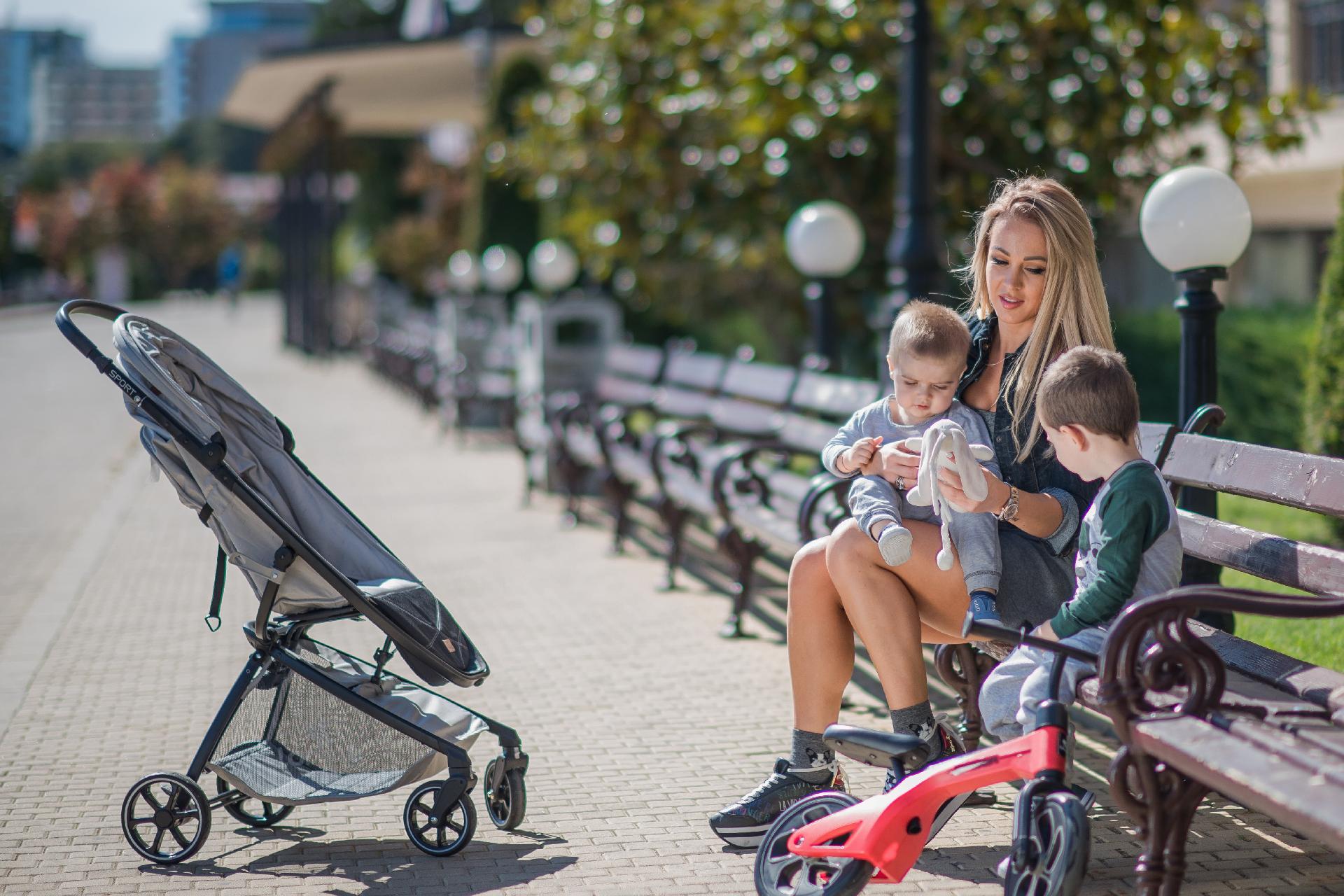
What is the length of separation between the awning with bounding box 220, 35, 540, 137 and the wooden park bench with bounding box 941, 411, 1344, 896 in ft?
69.5

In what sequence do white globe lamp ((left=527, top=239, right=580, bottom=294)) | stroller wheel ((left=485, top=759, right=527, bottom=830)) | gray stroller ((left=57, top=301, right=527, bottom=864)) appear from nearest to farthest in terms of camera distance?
1. gray stroller ((left=57, top=301, right=527, bottom=864))
2. stroller wheel ((left=485, top=759, right=527, bottom=830))
3. white globe lamp ((left=527, top=239, right=580, bottom=294))

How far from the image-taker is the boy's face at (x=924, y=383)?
146 inches

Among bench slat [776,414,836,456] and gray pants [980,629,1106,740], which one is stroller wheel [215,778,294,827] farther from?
bench slat [776,414,836,456]

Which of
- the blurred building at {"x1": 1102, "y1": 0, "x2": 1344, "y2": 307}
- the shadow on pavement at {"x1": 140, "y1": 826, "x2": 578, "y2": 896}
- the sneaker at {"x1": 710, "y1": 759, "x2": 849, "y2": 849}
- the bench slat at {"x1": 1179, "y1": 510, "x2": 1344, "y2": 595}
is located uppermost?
the blurred building at {"x1": 1102, "y1": 0, "x2": 1344, "y2": 307}

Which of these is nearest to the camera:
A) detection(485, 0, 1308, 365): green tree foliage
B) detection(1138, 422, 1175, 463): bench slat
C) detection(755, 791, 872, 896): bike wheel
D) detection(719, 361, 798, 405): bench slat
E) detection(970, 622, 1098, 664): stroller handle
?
detection(970, 622, 1098, 664): stroller handle

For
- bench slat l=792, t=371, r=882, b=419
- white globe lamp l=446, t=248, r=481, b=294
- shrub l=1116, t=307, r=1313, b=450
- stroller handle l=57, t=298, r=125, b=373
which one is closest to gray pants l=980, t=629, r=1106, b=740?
stroller handle l=57, t=298, r=125, b=373

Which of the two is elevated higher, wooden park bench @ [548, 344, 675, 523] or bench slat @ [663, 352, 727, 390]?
bench slat @ [663, 352, 727, 390]

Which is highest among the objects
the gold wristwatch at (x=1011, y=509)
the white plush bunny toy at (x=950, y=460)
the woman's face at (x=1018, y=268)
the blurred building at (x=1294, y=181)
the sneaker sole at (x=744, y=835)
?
the blurred building at (x=1294, y=181)

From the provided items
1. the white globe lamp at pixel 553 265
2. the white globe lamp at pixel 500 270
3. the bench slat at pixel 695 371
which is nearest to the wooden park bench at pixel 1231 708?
the bench slat at pixel 695 371

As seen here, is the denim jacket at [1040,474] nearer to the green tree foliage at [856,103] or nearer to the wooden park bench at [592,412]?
the wooden park bench at [592,412]

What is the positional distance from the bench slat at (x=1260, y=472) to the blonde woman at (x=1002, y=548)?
1.24 feet

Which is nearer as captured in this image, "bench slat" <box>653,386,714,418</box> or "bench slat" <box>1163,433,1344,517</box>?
"bench slat" <box>1163,433,1344,517</box>

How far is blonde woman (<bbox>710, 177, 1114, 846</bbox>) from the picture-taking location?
3625mm

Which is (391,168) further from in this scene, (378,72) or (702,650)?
(702,650)
